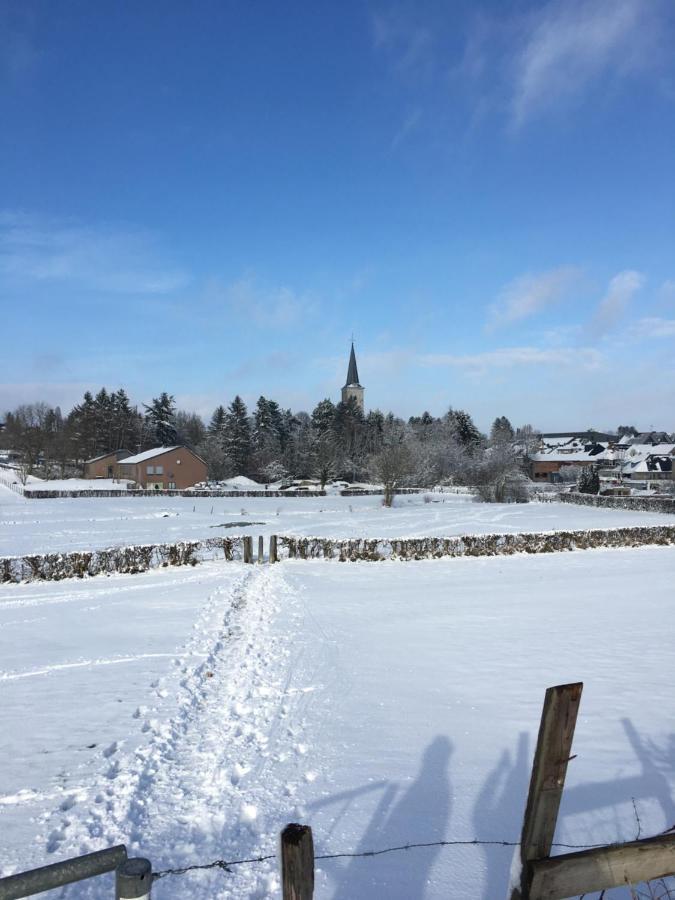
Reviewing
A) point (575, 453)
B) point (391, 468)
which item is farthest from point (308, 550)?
point (575, 453)

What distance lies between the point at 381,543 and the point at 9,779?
17.6m

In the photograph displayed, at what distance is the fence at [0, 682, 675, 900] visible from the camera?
220 centimetres

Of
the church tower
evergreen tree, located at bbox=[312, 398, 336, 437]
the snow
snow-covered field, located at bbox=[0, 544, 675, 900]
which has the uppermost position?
the church tower

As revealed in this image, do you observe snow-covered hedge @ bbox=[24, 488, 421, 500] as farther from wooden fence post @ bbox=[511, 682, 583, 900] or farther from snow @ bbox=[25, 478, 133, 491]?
wooden fence post @ bbox=[511, 682, 583, 900]

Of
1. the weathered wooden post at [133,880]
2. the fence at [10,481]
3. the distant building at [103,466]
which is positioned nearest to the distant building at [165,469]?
the distant building at [103,466]

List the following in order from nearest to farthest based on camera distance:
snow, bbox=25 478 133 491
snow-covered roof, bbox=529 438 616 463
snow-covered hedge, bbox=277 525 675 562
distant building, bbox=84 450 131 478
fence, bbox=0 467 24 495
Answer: snow-covered hedge, bbox=277 525 675 562 < fence, bbox=0 467 24 495 < snow, bbox=25 478 133 491 < distant building, bbox=84 450 131 478 < snow-covered roof, bbox=529 438 616 463

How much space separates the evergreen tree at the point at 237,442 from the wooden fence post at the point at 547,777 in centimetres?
7579

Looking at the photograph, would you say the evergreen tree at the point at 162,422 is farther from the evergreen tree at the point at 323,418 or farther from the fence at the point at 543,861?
the fence at the point at 543,861

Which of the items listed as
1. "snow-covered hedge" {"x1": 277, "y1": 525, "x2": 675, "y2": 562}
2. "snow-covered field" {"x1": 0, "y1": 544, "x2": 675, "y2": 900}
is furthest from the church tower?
"snow-covered field" {"x1": 0, "y1": 544, "x2": 675, "y2": 900}

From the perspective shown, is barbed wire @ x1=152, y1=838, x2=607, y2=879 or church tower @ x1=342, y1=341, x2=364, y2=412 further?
church tower @ x1=342, y1=341, x2=364, y2=412

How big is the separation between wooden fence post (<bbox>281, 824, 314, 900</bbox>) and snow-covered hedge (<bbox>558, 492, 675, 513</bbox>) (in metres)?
46.1

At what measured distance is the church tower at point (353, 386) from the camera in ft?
414

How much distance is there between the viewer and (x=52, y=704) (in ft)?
23.4

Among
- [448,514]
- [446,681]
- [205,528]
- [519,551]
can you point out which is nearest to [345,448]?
[448,514]
